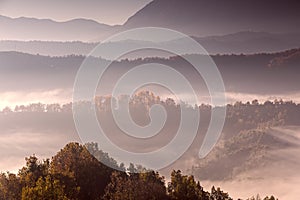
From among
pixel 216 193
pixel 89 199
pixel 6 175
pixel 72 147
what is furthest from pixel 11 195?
pixel 216 193

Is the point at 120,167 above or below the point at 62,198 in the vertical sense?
above

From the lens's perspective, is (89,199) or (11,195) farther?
(89,199)

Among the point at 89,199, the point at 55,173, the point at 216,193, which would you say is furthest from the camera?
the point at 216,193

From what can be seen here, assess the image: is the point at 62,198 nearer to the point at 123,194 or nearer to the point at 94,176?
the point at 123,194

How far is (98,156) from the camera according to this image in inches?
2876

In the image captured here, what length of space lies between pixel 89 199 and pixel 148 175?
8.28 metres

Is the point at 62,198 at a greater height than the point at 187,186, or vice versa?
the point at 187,186

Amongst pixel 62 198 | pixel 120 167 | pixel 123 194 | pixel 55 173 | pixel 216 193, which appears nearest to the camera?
pixel 62 198

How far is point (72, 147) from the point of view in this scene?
71.6 meters

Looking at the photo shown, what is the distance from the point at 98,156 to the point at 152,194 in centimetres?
1834

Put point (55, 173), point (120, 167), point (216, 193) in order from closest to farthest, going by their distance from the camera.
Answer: point (55, 173)
point (216, 193)
point (120, 167)

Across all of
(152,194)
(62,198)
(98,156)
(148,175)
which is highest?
(98,156)

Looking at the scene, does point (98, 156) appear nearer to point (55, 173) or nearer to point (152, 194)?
point (55, 173)

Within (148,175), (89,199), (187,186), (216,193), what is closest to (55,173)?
(89,199)
